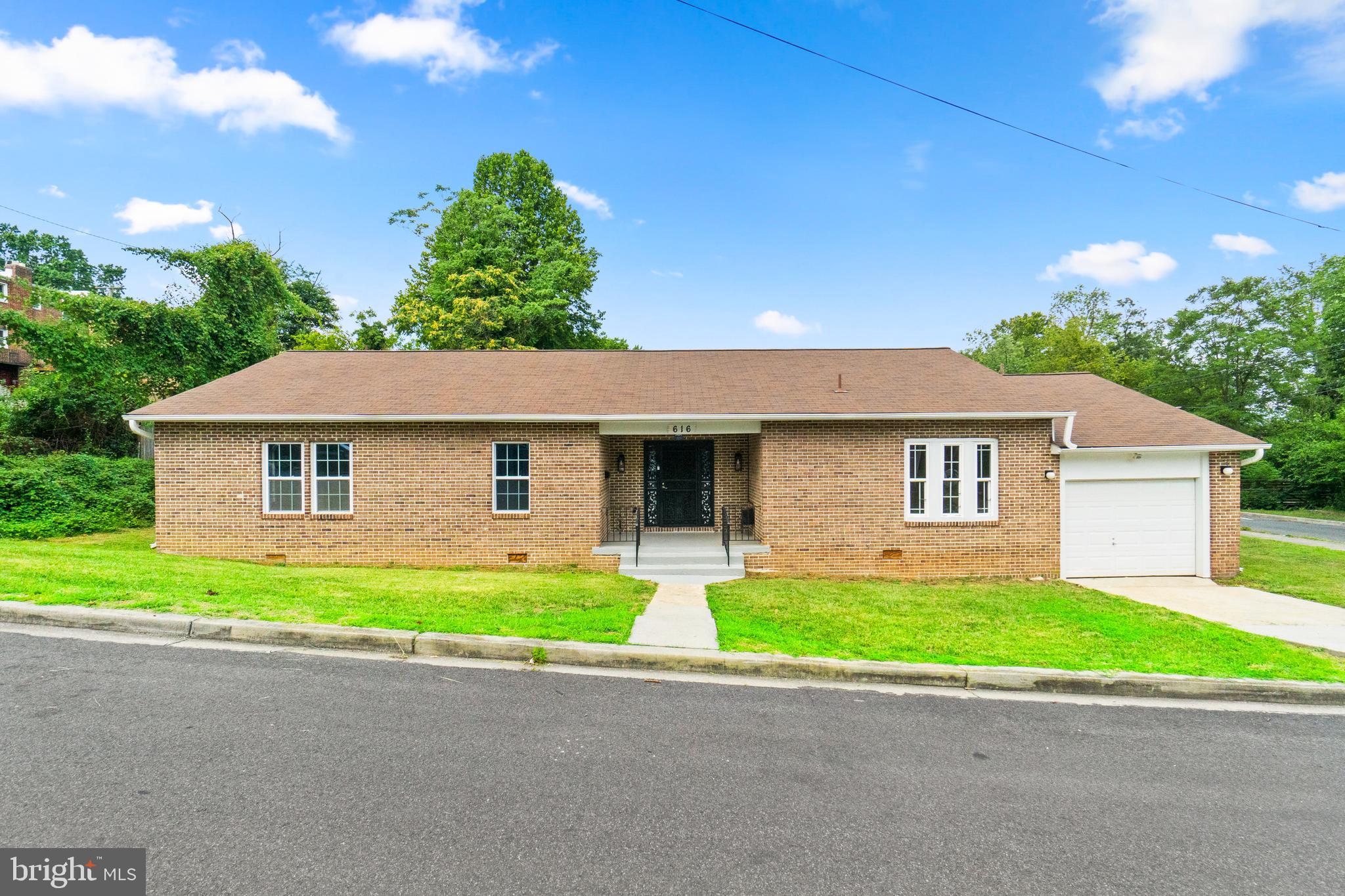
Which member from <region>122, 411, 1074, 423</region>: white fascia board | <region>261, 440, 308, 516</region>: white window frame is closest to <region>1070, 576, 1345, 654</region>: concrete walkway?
<region>122, 411, 1074, 423</region>: white fascia board

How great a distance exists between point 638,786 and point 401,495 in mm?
9086

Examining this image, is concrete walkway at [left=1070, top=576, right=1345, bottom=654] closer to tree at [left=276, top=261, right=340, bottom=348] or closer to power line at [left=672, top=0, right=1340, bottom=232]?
Result: power line at [left=672, top=0, right=1340, bottom=232]

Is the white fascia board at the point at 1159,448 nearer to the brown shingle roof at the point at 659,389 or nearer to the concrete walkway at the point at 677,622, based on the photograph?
the brown shingle roof at the point at 659,389

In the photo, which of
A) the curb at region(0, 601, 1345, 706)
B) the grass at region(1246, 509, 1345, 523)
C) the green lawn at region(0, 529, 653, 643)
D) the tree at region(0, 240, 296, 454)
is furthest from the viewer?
the grass at region(1246, 509, 1345, 523)

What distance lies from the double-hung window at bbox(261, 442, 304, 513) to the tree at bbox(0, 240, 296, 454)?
35.0ft

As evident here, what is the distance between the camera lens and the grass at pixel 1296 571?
31.6 ft

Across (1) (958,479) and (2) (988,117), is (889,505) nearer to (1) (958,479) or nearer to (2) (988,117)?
(1) (958,479)

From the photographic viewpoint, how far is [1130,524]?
11016 millimetres

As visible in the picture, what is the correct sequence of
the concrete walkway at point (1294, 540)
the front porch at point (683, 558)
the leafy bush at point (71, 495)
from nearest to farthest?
the front porch at point (683, 558), the leafy bush at point (71, 495), the concrete walkway at point (1294, 540)

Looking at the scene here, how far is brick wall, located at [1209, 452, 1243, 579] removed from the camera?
10.9 meters

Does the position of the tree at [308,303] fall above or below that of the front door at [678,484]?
above

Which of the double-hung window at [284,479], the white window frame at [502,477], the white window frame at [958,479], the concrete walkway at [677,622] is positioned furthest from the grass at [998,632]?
the double-hung window at [284,479]

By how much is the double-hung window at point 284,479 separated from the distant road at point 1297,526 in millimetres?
26216

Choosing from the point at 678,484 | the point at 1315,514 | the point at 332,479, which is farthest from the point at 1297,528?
the point at 332,479
